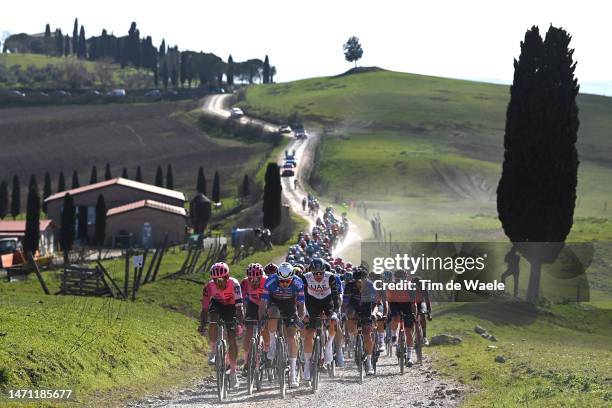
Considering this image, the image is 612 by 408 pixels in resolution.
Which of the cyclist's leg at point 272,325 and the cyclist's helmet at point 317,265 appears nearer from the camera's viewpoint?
the cyclist's leg at point 272,325

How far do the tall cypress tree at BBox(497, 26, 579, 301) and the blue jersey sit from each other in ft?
90.5

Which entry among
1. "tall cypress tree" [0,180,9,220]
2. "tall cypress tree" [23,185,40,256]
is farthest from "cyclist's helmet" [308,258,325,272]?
"tall cypress tree" [0,180,9,220]

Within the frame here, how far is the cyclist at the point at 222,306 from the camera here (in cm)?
2009

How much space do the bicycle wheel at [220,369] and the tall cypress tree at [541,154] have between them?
2894 cm

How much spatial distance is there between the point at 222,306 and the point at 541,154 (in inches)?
1201

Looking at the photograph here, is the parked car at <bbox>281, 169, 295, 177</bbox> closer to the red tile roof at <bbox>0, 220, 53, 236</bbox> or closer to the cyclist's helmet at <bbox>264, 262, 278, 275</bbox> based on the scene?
the red tile roof at <bbox>0, 220, 53, 236</bbox>

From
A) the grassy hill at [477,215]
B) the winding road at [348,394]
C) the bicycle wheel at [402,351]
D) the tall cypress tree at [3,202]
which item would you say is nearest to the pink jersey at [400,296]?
the bicycle wheel at [402,351]

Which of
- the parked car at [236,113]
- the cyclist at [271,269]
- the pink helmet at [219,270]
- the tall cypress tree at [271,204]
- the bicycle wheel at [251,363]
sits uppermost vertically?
the pink helmet at [219,270]

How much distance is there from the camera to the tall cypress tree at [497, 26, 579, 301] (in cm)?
4738

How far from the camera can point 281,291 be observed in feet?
68.1

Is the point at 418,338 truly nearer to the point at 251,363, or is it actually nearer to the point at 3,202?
the point at 251,363

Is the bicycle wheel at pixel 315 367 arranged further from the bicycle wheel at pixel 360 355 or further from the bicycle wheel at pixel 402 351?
the bicycle wheel at pixel 402 351

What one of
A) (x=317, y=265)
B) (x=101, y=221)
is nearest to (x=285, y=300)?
(x=317, y=265)

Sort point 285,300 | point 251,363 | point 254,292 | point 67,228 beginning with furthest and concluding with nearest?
1. point 67,228
2. point 254,292
3. point 285,300
4. point 251,363
